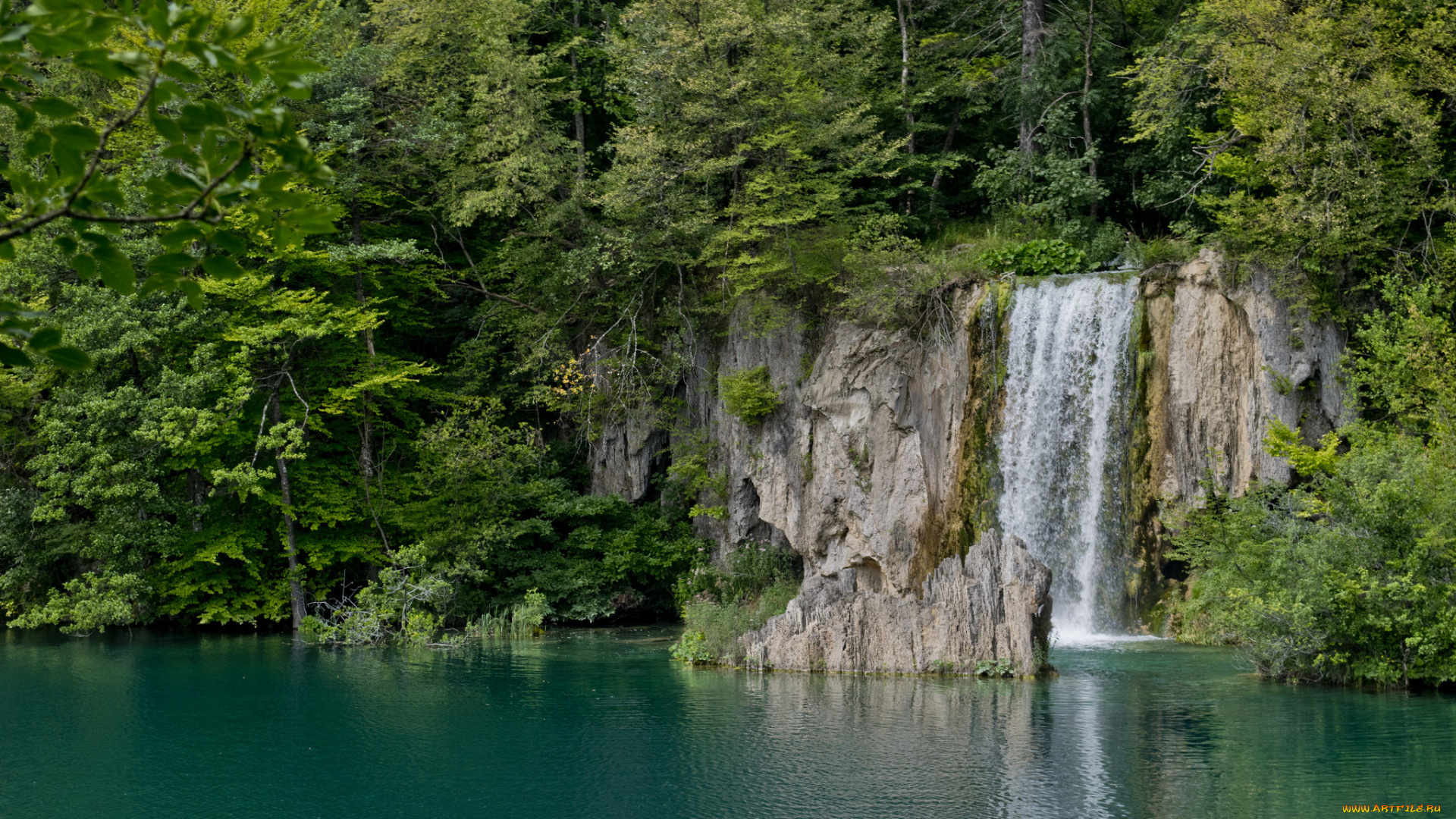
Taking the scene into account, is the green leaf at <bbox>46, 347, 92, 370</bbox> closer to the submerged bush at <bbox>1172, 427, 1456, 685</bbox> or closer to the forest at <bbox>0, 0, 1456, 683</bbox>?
the submerged bush at <bbox>1172, 427, 1456, 685</bbox>

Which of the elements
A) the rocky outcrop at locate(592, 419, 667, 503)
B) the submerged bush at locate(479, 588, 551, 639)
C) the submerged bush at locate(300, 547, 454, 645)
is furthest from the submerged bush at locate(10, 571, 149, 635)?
the rocky outcrop at locate(592, 419, 667, 503)

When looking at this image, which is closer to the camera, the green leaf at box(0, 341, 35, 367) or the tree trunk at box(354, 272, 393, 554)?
the green leaf at box(0, 341, 35, 367)

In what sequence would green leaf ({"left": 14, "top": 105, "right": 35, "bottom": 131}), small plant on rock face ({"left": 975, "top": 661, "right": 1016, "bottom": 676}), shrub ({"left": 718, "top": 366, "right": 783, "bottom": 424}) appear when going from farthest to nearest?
shrub ({"left": 718, "top": 366, "right": 783, "bottom": 424})
small plant on rock face ({"left": 975, "top": 661, "right": 1016, "bottom": 676})
green leaf ({"left": 14, "top": 105, "right": 35, "bottom": 131})

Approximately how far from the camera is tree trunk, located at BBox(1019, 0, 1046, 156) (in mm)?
22922

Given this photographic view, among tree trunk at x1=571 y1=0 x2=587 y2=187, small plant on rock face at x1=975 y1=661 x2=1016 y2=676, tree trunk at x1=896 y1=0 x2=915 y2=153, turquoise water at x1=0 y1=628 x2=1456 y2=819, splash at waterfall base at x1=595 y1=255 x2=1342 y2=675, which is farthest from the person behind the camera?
tree trunk at x1=571 y1=0 x2=587 y2=187

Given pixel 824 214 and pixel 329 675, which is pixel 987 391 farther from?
pixel 329 675

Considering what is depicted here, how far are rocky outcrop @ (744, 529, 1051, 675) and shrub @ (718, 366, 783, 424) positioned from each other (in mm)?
6578

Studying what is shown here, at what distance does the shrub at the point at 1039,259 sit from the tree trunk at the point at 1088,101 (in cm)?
189

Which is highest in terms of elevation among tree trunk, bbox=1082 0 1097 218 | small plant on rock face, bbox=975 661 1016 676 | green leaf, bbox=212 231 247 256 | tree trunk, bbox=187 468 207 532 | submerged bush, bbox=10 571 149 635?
tree trunk, bbox=1082 0 1097 218

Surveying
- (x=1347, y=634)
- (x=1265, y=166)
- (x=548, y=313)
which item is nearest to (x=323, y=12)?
(x=548, y=313)

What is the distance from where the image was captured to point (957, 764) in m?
9.75

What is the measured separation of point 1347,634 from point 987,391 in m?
8.56

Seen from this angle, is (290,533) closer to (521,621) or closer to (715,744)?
(521,621)

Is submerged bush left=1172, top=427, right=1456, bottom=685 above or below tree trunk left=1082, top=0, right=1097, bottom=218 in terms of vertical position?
below
